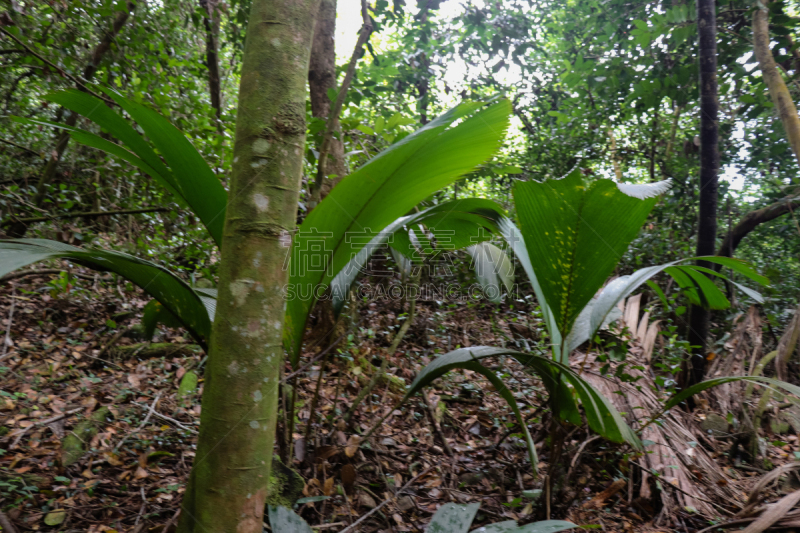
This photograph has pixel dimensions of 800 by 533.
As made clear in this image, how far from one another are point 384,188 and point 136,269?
74 centimetres

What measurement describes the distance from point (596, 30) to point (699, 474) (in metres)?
4.15

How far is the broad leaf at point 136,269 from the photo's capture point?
1.02m

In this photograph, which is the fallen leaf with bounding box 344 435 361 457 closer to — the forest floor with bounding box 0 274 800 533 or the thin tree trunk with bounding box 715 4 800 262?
the forest floor with bounding box 0 274 800 533

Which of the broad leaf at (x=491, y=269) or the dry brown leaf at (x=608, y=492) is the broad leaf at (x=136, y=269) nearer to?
the broad leaf at (x=491, y=269)

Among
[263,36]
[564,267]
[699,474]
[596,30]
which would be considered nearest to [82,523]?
[263,36]

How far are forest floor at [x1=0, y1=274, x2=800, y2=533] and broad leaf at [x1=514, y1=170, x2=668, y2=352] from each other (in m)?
0.63

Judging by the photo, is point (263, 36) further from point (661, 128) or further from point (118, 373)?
point (661, 128)

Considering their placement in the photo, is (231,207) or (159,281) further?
(159,281)

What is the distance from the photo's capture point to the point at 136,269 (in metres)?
1.28

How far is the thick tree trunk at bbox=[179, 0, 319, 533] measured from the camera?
3.28ft

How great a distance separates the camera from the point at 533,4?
476cm

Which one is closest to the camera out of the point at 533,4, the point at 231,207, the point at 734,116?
the point at 231,207

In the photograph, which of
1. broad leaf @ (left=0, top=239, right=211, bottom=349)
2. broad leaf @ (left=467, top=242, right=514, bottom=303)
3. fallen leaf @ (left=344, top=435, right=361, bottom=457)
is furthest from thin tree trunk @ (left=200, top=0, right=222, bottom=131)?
fallen leaf @ (left=344, top=435, right=361, bottom=457)

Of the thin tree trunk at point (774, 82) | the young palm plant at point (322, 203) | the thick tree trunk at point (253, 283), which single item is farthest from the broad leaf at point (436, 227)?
the thin tree trunk at point (774, 82)
